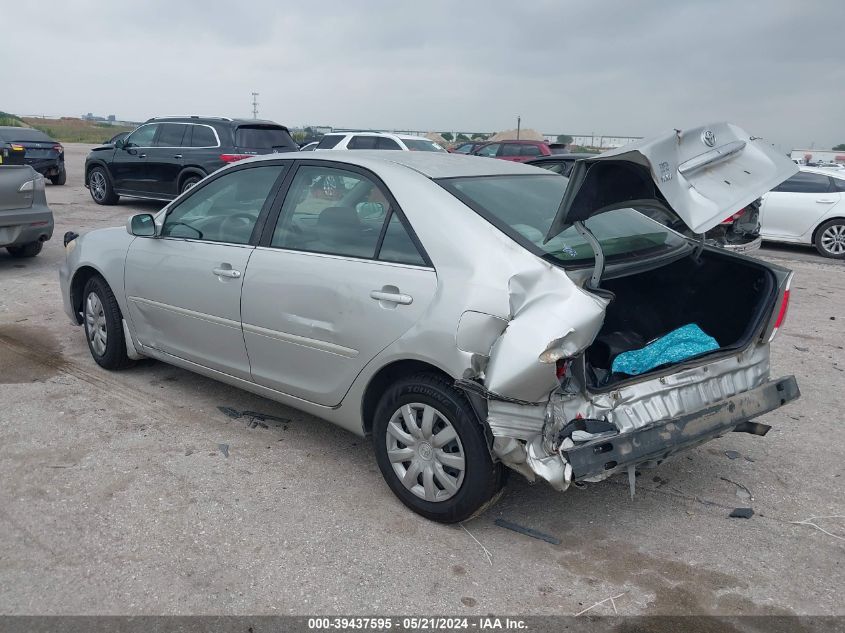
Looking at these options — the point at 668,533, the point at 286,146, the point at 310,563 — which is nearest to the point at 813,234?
the point at 286,146

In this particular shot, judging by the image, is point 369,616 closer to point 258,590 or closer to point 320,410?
point 258,590

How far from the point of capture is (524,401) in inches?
115

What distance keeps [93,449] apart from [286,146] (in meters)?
10.8

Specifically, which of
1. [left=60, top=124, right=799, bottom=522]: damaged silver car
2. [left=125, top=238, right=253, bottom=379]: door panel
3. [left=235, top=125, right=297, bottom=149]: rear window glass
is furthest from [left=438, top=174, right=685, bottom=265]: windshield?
[left=235, top=125, right=297, bottom=149]: rear window glass

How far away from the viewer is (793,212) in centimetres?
1209

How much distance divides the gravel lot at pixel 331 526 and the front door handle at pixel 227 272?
946mm

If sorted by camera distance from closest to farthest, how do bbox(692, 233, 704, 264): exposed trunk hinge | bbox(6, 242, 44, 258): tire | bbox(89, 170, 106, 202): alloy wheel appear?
bbox(692, 233, 704, 264): exposed trunk hinge
bbox(6, 242, 44, 258): tire
bbox(89, 170, 106, 202): alloy wheel

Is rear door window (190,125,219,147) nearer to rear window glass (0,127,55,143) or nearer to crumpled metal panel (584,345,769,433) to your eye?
rear window glass (0,127,55,143)

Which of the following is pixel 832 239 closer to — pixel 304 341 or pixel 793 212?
pixel 793 212

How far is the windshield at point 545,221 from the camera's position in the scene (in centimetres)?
332

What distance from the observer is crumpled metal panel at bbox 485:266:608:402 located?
9.29 feet

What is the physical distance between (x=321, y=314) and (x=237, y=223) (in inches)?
40.2

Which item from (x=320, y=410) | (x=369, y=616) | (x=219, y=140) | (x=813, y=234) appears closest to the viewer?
(x=369, y=616)

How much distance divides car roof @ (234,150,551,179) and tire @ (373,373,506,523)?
1.12 m
